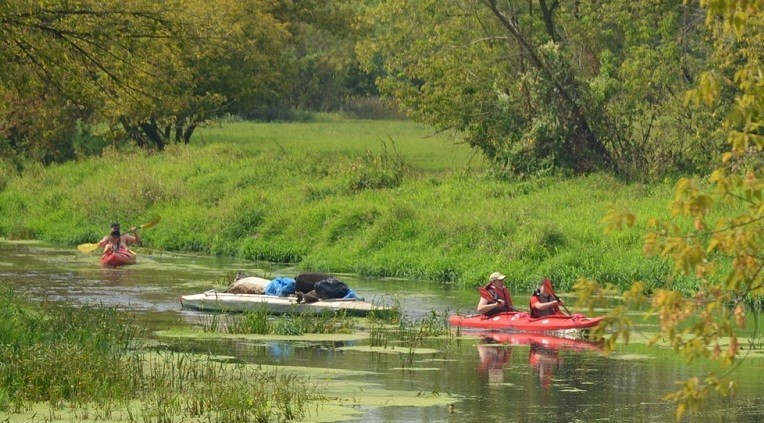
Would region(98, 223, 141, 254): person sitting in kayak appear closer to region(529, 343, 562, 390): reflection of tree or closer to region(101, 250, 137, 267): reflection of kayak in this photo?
region(101, 250, 137, 267): reflection of kayak

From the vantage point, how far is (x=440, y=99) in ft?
120

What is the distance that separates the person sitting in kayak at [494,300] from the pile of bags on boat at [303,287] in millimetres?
2235

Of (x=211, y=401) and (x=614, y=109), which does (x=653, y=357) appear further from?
(x=614, y=109)

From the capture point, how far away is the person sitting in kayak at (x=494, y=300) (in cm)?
2131

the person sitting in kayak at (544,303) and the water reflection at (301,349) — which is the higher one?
the person sitting in kayak at (544,303)

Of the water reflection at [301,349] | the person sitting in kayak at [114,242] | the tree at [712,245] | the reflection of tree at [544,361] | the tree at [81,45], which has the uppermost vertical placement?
the tree at [81,45]

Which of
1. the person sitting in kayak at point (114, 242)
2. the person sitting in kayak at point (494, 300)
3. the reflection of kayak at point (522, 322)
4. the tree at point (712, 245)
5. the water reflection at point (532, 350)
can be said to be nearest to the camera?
the tree at point (712, 245)

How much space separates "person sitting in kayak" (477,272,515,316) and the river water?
2.02 feet

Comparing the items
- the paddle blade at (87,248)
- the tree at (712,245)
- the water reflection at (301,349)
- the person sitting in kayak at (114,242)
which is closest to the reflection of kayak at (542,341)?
the water reflection at (301,349)

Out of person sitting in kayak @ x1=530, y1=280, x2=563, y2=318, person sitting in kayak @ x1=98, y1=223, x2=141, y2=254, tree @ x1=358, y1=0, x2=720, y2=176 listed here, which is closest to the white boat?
person sitting in kayak @ x1=530, y1=280, x2=563, y2=318

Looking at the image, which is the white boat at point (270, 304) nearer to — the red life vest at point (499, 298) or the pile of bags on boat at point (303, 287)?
the pile of bags on boat at point (303, 287)

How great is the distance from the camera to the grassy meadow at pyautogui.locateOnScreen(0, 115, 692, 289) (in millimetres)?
27016

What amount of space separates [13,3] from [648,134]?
65.2 ft

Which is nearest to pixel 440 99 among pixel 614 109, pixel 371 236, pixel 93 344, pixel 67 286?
pixel 614 109
